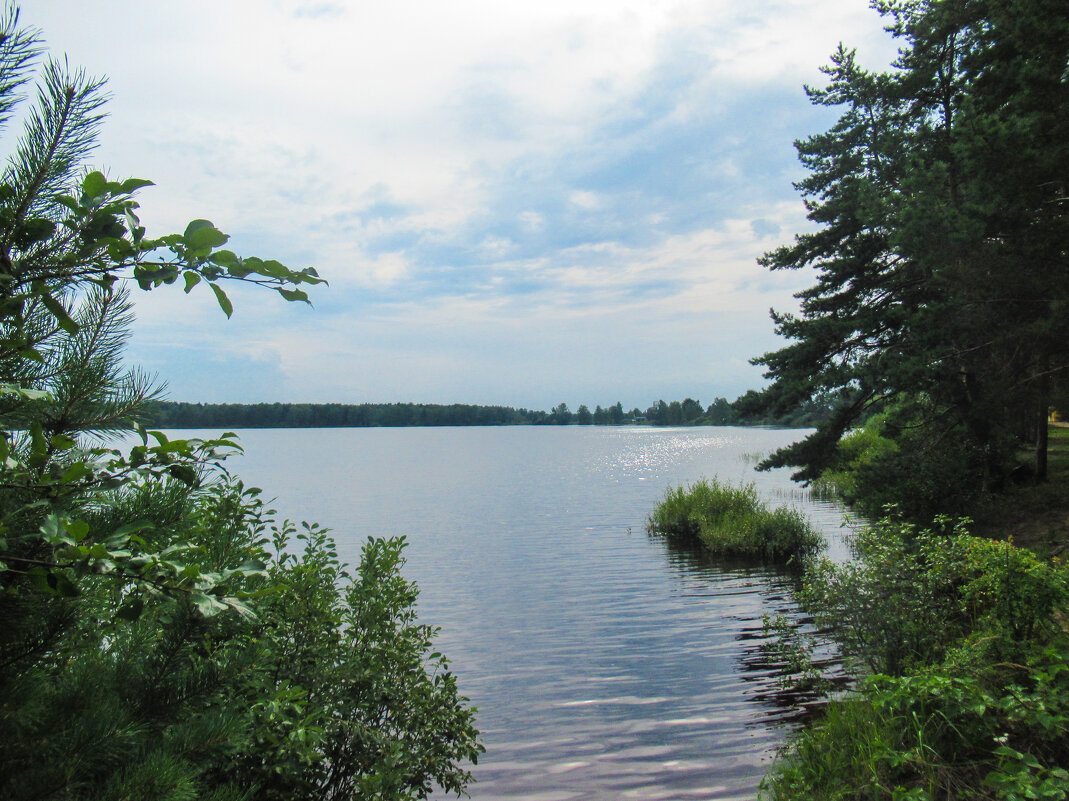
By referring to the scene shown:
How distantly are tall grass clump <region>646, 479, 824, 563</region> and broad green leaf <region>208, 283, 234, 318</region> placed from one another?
63.9 ft

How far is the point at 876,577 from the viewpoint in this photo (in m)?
7.76

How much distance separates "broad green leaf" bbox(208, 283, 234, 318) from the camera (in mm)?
1681

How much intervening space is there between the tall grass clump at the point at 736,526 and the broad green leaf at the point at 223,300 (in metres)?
19.5

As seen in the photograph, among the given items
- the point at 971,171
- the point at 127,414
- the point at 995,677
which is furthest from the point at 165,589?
the point at 971,171

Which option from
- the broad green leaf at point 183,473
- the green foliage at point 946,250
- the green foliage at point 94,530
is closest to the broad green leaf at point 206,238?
the green foliage at point 94,530

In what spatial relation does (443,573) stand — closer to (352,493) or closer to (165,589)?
(165,589)

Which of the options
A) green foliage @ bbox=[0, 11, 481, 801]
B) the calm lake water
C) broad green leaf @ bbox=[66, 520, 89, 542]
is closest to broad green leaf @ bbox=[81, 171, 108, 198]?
green foliage @ bbox=[0, 11, 481, 801]

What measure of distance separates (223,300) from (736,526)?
68.0ft

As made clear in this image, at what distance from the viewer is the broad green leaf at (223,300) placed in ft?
5.51

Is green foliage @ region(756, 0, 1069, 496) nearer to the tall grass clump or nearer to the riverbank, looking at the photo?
the tall grass clump

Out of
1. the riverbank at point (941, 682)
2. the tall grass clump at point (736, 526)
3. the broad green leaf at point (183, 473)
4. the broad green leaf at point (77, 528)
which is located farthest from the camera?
the tall grass clump at point (736, 526)

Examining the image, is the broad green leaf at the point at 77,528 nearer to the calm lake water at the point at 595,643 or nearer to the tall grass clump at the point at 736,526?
the calm lake water at the point at 595,643

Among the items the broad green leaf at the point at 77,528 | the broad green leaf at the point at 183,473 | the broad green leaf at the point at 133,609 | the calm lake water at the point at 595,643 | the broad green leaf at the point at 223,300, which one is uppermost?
the broad green leaf at the point at 223,300

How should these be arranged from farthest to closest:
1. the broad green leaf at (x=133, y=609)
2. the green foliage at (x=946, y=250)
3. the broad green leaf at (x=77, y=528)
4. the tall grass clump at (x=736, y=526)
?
the tall grass clump at (x=736, y=526) < the green foliage at (x=946, y=250) < the broad green leaf at (x=133, y=609) < the broad green leaf at (x=77, y=528)
